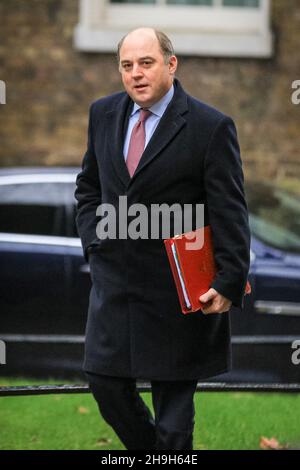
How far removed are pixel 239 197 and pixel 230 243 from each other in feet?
0.58

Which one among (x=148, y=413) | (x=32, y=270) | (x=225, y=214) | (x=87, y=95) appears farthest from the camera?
(x=87, y=95)

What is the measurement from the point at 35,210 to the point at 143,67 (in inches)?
156

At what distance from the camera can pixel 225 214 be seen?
4.30 meters

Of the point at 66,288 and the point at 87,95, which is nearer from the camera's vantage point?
the point at 66,288

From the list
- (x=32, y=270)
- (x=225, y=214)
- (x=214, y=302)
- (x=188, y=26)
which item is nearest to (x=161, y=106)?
(x=225, y=214)

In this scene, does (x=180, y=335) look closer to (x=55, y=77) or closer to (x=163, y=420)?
(x=163, y=420)

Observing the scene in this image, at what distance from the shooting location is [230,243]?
4.32 metres

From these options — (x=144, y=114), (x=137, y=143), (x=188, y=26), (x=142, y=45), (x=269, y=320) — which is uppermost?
(x=142, y=45)

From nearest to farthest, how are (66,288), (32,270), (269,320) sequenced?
(269,320), (66,288), (32,270)

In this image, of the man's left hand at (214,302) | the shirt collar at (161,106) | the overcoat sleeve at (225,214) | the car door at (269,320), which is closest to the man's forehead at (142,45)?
the shirt collar at (161,106)

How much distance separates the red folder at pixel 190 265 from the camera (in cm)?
429

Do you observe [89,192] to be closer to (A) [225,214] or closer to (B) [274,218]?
(A) [225,214]

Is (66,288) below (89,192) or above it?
below

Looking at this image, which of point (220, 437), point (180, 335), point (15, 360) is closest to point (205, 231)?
point (180, 335)
